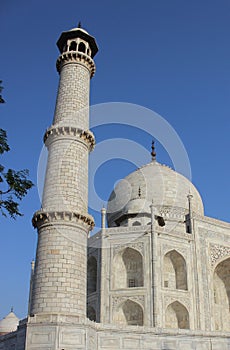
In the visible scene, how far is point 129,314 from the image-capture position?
64.3ft

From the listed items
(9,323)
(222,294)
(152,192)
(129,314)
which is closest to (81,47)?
(129,314)

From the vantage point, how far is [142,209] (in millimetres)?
24312

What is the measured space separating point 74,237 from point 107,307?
947 cm

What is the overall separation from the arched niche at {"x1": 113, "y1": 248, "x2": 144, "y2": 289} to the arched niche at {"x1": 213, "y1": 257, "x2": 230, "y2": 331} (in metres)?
4.60

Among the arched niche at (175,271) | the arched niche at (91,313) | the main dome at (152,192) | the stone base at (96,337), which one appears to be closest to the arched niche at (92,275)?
the arched niche at (91,313)

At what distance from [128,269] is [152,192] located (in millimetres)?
7162

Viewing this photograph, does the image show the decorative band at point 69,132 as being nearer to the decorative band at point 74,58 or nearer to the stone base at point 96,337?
the decorative band at point 74,58

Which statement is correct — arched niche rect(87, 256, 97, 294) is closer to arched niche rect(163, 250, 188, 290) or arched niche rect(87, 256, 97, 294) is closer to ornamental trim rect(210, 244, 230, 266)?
arched niche rect(163, 250, 188, 290)

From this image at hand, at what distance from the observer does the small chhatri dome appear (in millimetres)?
30170

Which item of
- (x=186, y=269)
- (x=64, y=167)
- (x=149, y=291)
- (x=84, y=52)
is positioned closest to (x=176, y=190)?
(x=186, y=269)

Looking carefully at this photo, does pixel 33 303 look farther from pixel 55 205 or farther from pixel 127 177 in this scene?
pixel 127 177

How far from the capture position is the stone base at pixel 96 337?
974 centimetres

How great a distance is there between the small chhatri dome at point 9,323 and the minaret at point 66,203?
2172cm

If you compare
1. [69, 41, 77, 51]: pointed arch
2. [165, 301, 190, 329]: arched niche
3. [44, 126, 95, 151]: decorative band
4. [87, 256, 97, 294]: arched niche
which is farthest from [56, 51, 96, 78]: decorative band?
[165, 301, 190, 329]: arched niche
